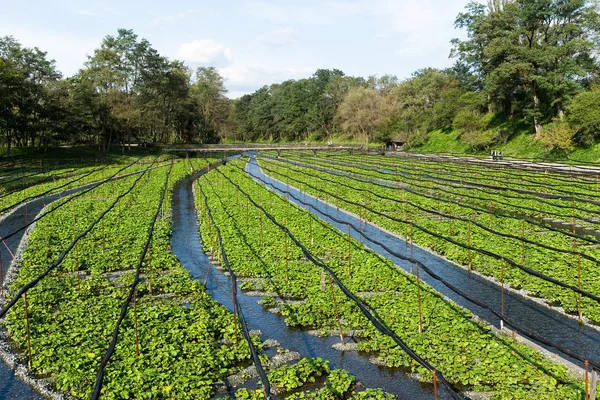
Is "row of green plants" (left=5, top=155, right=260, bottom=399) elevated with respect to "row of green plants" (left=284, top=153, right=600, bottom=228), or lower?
lower

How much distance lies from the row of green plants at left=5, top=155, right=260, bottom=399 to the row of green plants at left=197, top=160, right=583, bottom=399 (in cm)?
239

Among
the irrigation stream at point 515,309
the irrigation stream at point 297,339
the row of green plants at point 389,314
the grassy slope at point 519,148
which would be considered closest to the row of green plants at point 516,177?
the grassy slope at point 519,148

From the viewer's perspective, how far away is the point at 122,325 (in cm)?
1179

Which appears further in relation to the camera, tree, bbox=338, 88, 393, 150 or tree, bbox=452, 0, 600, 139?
tree, bbox=338, 88, 393, 150

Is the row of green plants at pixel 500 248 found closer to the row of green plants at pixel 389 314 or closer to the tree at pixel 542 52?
the row of green plants at pixel 389 314

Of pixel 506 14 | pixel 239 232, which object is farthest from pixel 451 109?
pixel 239 232

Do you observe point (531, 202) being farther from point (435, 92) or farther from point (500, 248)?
point (435, 92)

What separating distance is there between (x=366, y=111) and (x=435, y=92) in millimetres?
12219

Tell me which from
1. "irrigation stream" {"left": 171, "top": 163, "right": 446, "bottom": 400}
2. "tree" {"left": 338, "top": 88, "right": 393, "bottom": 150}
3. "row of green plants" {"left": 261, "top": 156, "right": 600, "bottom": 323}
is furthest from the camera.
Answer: "tree" {"left": 338, "top": 88, "right": 393, "bottom": 150}

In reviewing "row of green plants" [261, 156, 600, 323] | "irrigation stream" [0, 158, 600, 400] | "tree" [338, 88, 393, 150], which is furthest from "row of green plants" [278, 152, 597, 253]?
"tree" [338, 88, 393, 150]

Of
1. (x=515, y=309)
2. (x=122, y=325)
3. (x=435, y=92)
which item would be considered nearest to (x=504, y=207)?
(x=515, y=309)

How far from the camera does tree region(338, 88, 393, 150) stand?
3312 inches

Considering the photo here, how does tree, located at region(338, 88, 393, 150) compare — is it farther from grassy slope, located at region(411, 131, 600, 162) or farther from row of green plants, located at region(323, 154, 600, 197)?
row of green plants, located at region(323, 154, 600, 197)

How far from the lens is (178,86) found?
7394 cm
